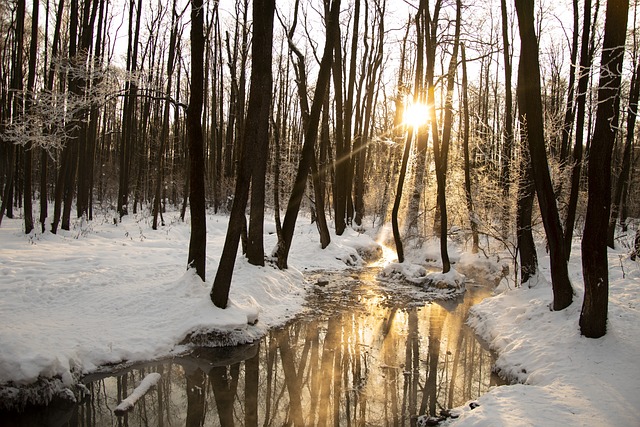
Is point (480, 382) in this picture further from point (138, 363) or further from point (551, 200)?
point (138, 363)

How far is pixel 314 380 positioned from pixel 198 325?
2.19 m

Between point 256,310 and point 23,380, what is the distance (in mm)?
4040

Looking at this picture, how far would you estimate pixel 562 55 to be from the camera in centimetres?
2455

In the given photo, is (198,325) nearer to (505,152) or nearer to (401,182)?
(401,182)

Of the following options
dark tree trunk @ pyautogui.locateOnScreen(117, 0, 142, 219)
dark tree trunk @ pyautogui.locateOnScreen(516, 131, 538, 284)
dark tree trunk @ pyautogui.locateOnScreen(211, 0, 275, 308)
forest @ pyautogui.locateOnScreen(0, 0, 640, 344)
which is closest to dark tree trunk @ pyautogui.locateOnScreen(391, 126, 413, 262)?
forest @ pyautogui.locateOnScreen(0, 0, 640, 344)

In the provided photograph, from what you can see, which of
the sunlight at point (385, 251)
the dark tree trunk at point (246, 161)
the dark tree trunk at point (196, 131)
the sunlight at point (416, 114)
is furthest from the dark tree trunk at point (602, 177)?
the sunlight at point (385, 251)

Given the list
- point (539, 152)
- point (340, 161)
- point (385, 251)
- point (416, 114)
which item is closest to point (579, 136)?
point (539, 152)

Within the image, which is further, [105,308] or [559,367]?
[105,308]

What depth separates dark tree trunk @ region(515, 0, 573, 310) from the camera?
7.29 metres

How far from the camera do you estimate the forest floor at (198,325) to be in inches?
187

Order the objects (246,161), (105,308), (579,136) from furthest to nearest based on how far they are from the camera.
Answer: (579,136)
(246,161)
(105,308)

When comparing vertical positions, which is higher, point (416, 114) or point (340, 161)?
point (416, 114)

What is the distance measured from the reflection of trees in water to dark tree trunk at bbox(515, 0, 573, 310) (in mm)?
1783

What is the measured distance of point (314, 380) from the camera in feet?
20.0
